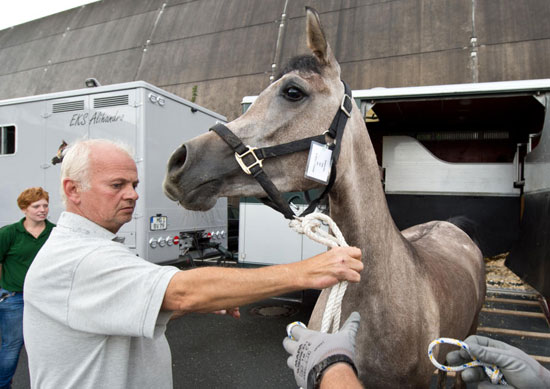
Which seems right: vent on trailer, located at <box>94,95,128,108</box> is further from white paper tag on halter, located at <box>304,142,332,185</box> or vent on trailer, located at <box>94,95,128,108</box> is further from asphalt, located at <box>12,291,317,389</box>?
white paper tag on halter, located at <box>304,142,332,185</box>

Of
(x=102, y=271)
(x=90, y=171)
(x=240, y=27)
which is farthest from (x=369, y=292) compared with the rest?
(x=240, y=27)

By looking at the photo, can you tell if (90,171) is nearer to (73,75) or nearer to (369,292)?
(369,292)

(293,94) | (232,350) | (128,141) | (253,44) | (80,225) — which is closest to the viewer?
(80,225)

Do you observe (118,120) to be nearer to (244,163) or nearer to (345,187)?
(244,163)

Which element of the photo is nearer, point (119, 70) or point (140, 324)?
point (140, 324)

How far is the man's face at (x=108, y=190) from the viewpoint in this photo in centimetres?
123

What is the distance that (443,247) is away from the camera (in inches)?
112

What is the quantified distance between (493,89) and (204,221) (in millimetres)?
4997

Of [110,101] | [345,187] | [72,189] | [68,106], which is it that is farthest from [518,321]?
[68,106]

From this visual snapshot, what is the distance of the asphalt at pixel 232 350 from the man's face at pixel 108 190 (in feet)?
8.80

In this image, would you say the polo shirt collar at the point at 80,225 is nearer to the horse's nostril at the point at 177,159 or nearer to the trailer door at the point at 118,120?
the horse's nostril at the point at 177,159

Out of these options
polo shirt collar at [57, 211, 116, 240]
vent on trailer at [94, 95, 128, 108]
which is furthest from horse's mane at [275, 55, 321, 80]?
vent on trailer at [94, 95, 128, 108]

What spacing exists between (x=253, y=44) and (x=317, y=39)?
14428 mm

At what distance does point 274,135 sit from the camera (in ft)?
5.11
